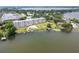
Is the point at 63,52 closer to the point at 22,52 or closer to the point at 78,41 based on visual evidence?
the point at 78,41

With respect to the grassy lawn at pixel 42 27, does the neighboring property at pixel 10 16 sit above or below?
above

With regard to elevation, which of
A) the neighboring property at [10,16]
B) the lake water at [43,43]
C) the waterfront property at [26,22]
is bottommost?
the lake water at [43,43]

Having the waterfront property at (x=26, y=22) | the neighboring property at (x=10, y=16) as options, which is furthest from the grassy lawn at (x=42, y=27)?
the neighboring property at (x=10, y=16)

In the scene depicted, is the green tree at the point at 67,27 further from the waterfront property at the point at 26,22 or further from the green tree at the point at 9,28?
the green tree at the point at 9,28

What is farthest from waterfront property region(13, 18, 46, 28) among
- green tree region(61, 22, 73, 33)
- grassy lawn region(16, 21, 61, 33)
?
green tree region(61, 22, 73, 33)

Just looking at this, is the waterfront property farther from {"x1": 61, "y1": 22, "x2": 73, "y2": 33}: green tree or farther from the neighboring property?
{"x1": 61, "y1": 22, "x2": 73, "y2": 33}: green tree

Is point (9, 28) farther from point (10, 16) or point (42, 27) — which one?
point (42, 27)
